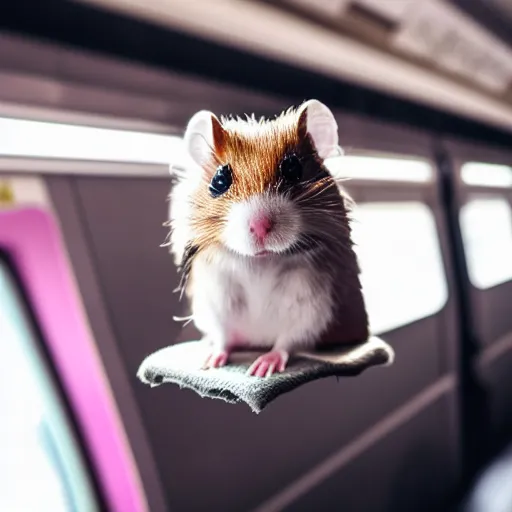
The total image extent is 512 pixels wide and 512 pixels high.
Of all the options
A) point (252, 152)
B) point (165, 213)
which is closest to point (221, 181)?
point (252, 152)

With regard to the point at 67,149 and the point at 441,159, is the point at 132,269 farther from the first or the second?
the point at 441,159

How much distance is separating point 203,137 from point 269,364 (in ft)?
0.33

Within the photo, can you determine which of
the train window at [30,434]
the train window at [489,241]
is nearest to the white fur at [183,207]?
the train window at [30,434]

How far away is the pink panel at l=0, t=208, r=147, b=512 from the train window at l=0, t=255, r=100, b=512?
3 cm

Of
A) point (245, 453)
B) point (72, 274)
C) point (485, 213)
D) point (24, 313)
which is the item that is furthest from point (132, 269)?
point (485, 213)

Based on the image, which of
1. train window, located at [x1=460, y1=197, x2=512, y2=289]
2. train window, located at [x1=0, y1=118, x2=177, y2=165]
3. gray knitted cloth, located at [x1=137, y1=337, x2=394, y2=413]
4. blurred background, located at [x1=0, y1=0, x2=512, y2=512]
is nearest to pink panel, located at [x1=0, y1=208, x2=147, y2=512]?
blurred background, located at [x1=0, y1=0, x2=512, y2=512]

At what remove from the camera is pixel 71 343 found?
0.88 m

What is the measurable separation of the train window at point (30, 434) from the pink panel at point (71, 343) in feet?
0.09

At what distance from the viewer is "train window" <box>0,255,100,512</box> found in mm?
607

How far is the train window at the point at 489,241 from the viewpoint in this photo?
210 centimetres

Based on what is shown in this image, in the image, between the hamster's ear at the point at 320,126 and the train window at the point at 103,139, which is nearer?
the hamster's ear at the point at 320,126

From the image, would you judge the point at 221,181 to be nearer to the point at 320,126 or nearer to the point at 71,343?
the point at 320,126

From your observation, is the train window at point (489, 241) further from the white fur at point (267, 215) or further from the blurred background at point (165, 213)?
the white fur at point (267, 215)

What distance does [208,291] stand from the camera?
25 centimetres
